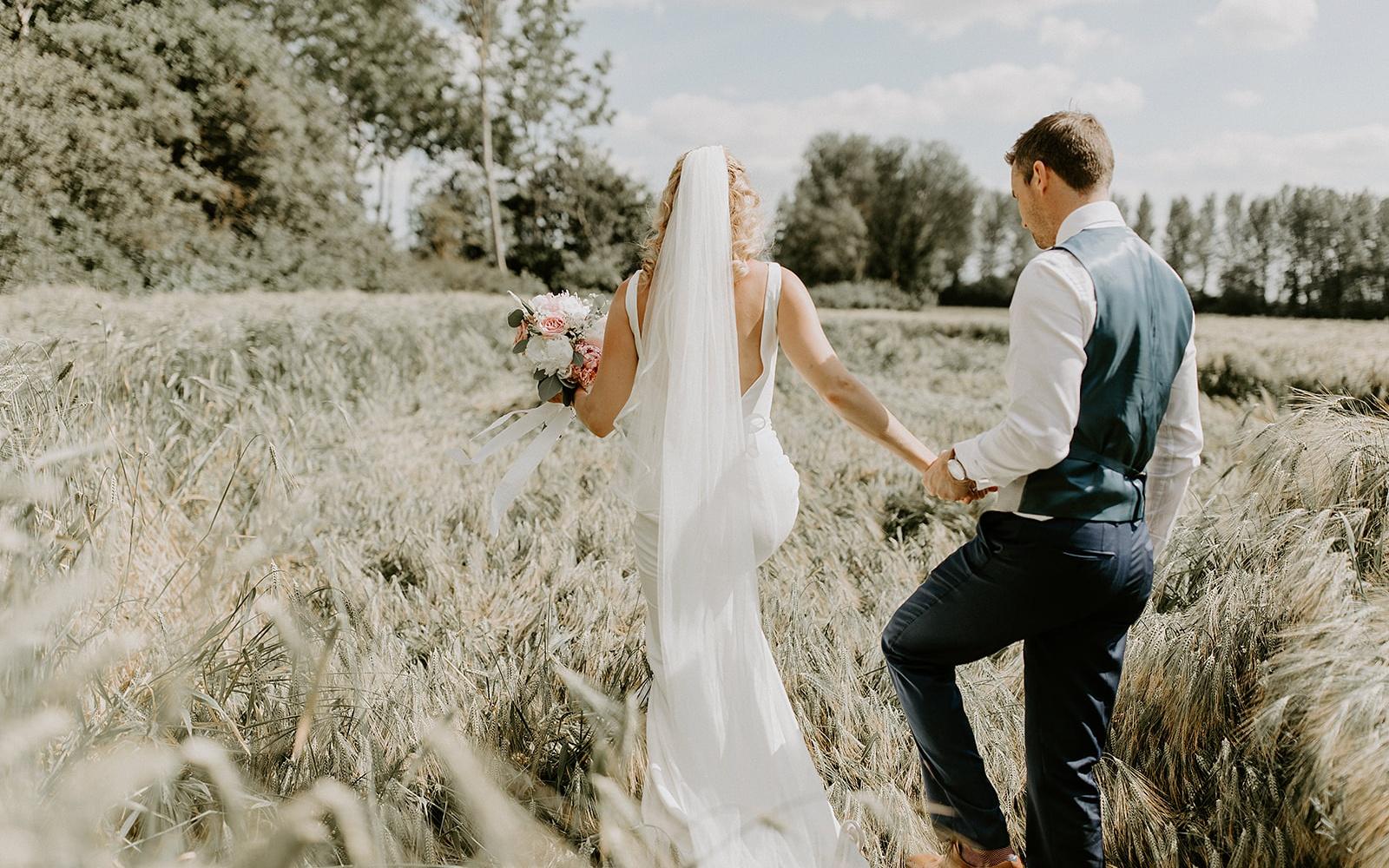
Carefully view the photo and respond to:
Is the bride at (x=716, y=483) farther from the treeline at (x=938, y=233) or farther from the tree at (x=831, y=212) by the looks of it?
the tree at (x=831, y=212)

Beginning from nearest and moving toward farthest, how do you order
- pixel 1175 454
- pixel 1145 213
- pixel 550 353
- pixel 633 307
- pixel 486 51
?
1. pixel 1175 454
2. pixel 633 307
3. pixel 550 353
4. pixel 486 51
5. pixel 1145 213

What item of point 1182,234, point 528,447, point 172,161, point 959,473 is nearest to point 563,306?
point 528,447

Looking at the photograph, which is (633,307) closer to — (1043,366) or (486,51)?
(1043,366)

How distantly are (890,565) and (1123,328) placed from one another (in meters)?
2.61

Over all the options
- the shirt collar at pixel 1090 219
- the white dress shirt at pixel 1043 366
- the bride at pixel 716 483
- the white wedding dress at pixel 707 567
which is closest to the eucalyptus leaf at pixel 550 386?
the bride at pixel 716 483

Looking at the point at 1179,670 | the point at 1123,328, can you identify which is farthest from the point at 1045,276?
the point at 1179,670

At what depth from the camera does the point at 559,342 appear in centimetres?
304

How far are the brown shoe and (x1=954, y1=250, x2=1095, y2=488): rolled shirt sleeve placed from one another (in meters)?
1.18

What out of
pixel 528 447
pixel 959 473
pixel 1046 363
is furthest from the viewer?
pixel 528 447

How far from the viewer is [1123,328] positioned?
200cm

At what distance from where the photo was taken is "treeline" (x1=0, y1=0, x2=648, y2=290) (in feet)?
59.2

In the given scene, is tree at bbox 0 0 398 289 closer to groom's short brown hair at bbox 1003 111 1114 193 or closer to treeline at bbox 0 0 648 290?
treeline at bbox 0 0 648 290

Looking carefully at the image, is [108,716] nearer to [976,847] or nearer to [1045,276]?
[976,847]

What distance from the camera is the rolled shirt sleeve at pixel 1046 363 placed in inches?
76.8
